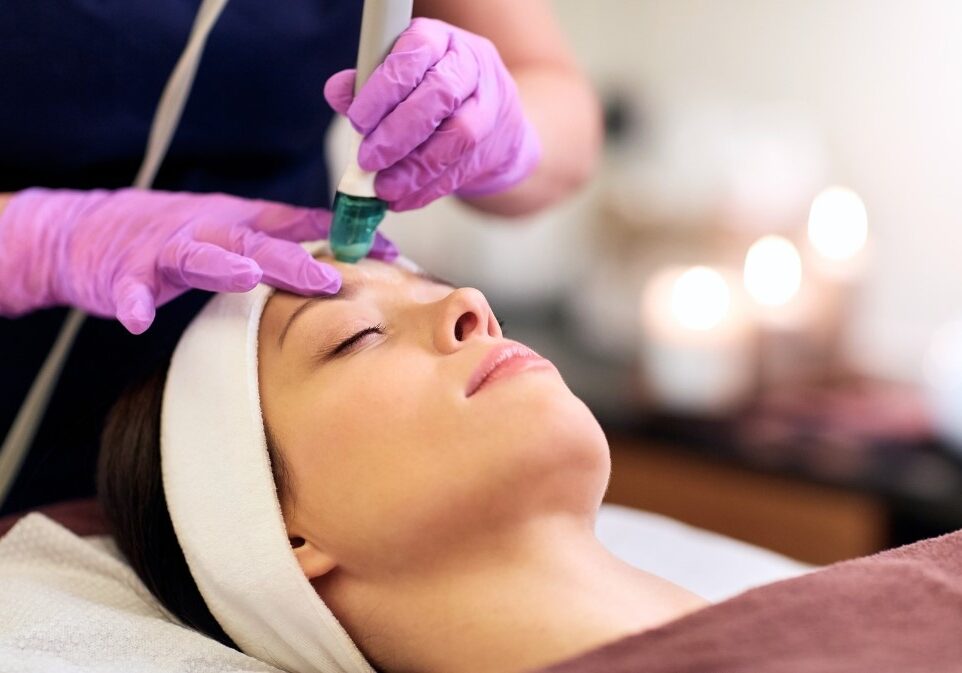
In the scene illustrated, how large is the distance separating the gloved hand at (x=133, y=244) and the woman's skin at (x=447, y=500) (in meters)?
0.09

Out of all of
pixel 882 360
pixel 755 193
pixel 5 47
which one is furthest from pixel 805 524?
pixel 5 47

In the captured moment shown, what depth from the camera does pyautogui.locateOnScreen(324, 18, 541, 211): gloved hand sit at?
0.90 m

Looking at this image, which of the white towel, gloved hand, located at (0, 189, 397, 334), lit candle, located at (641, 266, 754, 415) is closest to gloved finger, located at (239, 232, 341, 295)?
gloved hand, located at (0, 189, 397, 334)

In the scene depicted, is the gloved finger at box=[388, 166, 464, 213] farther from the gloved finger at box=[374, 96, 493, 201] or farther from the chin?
the chin

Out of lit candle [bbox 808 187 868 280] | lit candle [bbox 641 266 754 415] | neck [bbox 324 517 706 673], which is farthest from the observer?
lit candle [bbox 808 187 868 280]

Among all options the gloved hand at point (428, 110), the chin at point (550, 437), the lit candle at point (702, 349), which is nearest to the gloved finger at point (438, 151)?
the gloved hand at point (428, 110)

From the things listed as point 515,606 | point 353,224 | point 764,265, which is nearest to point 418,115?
point 353,224

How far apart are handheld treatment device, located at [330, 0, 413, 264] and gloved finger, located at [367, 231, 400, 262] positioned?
0.04m

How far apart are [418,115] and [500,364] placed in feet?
0.74

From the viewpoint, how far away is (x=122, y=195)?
108 cm

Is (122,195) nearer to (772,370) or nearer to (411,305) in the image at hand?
(411,305)

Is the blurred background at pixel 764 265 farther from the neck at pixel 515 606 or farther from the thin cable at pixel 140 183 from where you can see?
the neck at pixel 515 606

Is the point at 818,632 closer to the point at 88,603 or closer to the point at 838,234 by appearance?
the point at 88,603

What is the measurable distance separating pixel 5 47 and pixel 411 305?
515mm
